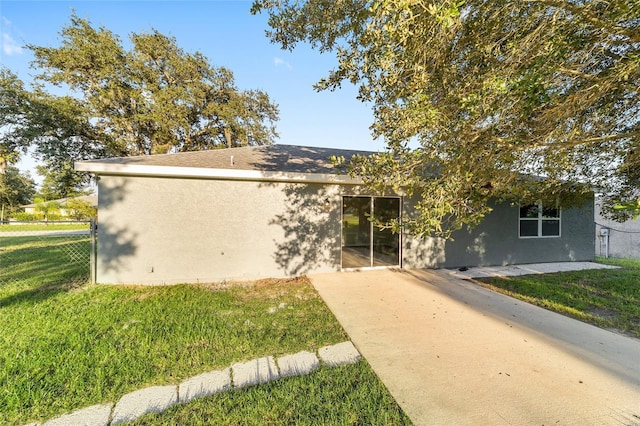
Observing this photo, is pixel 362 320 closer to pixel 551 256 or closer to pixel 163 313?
pixel 163 313

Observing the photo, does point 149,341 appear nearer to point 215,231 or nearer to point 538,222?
point 215,231

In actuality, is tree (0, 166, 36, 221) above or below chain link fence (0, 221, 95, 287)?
above

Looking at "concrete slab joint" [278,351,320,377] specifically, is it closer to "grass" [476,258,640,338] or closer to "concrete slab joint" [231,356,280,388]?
"concrete slab joint" [231,356,280,388]

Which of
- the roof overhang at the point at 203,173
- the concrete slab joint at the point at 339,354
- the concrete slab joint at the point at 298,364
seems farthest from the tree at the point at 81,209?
the concrete slab joint at the point at 339,354

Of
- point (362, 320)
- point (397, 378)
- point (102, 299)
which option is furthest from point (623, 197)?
point (102, 299)

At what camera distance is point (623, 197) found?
5.61 m

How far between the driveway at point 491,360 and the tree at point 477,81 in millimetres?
1479

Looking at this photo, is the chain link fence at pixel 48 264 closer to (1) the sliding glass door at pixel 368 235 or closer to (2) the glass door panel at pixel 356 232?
(2) the glass door panel at pixel 356 232

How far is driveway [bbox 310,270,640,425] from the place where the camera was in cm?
232

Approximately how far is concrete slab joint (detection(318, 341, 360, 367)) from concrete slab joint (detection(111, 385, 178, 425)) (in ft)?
4.95

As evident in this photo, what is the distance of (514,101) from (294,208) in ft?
15.4

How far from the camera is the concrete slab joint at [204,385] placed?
2.45m

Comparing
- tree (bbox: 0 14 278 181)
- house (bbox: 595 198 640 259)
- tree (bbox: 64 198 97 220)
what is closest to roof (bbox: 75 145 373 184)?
tree (bbox: 0 14 278 181)

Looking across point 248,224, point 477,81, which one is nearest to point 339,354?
point 477,81
